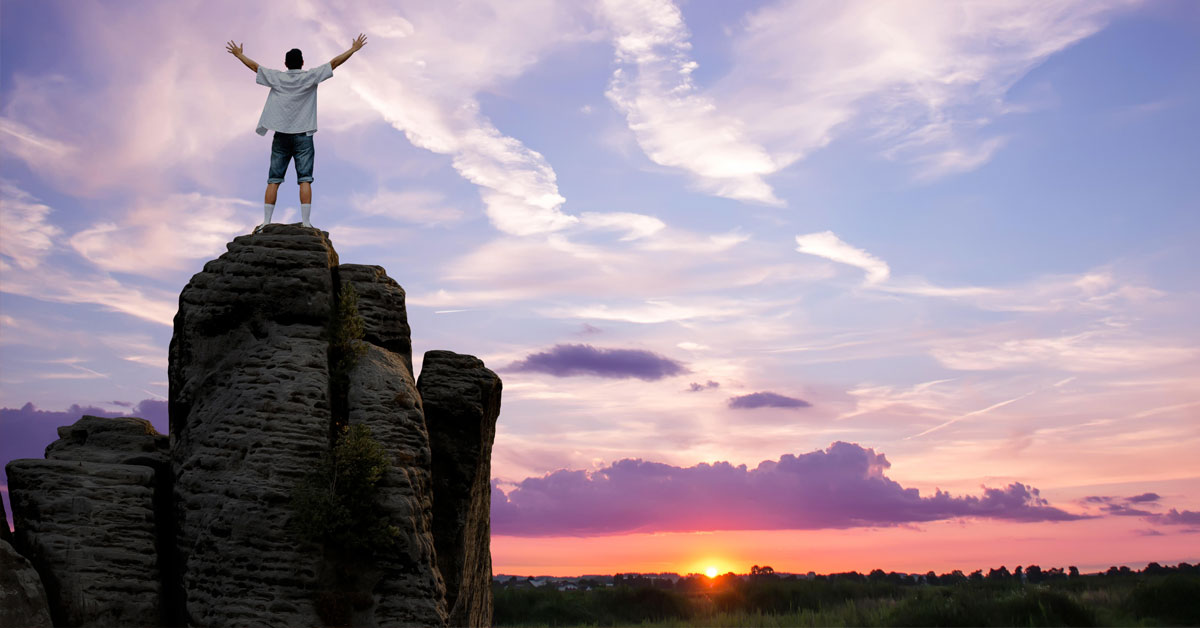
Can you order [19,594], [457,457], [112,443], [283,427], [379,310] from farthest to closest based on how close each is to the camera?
[457,457], [112,443], [379,310], [283,427], [19,594]

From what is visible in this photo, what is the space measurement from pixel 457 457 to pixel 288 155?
24.2 feet

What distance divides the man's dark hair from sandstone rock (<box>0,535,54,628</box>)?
10.5 metres

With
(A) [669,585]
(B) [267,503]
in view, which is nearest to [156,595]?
(B) [267,503]

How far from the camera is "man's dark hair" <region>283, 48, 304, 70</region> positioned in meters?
19.5

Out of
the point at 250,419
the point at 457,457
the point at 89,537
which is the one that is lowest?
the point at 89,537

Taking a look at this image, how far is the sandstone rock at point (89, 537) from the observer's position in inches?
611

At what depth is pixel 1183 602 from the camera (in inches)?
1533

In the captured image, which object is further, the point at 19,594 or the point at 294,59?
the point at 294,59

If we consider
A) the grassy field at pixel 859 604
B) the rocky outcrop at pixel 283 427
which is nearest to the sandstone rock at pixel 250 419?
the rocky outcrop at pixel 283 427

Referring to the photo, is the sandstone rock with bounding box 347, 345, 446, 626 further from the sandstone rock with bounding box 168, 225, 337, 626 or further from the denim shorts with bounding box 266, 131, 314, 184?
the denim shorts with bounding box 266, 131, 314, 184

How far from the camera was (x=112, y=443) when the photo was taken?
19.2 metres

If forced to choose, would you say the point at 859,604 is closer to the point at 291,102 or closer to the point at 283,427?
the point at 283,427

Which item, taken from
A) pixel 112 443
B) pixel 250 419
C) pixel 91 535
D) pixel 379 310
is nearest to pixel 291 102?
pixel 379 310

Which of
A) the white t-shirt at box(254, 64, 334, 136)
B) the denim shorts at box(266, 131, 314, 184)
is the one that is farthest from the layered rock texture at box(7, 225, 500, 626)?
the white t-shirt at box(254, 64, 334, 136)
